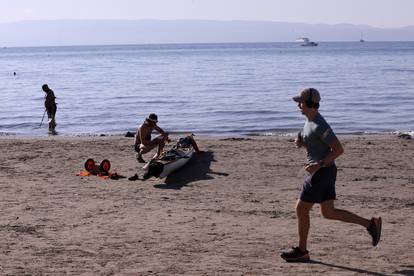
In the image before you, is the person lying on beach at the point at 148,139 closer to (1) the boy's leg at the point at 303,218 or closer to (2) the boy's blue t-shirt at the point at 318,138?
(1) the boy's leg at the point at 303,218

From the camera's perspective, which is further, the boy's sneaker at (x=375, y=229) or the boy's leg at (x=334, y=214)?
the boy's sneaker at (x=375, y=229)

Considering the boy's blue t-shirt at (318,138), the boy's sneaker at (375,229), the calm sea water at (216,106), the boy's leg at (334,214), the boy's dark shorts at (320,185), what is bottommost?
the calm sea water at (216,106)

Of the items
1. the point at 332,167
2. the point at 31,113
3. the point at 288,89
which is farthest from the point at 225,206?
the point at 288,89

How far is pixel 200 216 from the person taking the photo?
30.0ft

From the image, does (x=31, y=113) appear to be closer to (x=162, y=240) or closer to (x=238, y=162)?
(x=238, y=162)

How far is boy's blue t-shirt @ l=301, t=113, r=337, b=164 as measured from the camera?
6469 millimetres

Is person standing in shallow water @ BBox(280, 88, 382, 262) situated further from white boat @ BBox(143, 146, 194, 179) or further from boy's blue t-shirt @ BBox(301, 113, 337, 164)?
white boat @ BBox(143, 146, 194, 179)

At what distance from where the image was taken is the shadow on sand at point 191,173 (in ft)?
37.9

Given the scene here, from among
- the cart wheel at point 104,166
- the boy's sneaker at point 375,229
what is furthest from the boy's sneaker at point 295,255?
the cart wheel at point 104,166

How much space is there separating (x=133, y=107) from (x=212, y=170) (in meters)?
18.1

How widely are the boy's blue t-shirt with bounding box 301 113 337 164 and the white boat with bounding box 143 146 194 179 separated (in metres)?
5.27

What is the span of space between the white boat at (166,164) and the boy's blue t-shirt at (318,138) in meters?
5.27

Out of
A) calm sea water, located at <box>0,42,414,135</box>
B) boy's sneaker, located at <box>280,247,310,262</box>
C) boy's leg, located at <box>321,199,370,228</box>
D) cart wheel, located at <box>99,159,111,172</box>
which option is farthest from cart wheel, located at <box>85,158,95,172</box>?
calm sea water, located at <box>0,42,414,135</box>

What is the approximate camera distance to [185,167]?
12.7 meters
